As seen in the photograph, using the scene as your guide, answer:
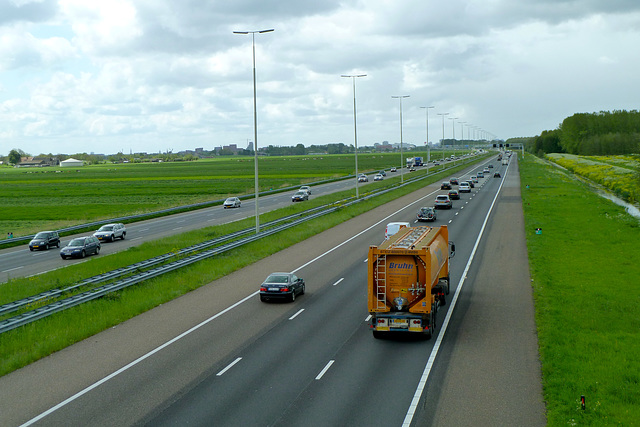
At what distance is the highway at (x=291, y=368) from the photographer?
15633 millimetres

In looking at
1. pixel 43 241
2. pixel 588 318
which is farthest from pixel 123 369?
pixel 43 241

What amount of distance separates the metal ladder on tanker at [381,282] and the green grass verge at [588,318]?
212 inches

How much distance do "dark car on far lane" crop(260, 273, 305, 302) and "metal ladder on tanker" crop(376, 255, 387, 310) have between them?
6.89 metres

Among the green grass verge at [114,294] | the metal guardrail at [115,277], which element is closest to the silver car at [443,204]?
the green grass verge at [114,294]

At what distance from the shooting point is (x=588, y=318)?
23.8 m

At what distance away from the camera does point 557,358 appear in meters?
19.1

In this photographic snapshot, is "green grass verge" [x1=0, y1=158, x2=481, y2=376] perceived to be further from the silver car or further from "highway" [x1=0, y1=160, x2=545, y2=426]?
the silver car

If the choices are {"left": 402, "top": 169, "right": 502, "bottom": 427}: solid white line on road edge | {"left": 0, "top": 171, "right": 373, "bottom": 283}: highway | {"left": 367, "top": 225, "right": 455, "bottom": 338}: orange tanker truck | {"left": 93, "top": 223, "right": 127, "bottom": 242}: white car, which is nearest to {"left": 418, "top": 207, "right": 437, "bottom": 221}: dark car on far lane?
{"left": 402, "top": 169, "right": 502, "bottom": 427}: solid white line on road edge

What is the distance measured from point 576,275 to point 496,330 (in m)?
11.6

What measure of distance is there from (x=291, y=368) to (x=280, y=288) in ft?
28.5

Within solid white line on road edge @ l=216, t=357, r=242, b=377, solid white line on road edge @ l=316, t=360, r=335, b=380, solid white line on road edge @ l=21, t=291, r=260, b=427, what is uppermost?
solid white line on road edge @ l=316, t=360, r=335, b=380

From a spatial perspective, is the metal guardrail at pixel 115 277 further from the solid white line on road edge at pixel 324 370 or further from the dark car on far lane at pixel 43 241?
the dark car on far lane at pixel 43 241

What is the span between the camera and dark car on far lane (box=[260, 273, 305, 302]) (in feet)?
90.3

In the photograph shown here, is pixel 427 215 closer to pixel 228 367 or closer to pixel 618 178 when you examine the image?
pixel 228 367
